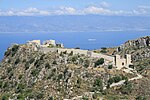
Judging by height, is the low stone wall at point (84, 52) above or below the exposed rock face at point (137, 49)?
above

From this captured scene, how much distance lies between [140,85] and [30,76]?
14.8 metres

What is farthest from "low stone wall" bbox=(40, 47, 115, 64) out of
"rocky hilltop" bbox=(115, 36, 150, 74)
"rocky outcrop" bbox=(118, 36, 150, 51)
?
"rocky outcrop" bbox=(118, 36, 150, 51)

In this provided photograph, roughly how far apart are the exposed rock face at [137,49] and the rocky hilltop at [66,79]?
343 cm

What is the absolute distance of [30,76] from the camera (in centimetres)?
5688

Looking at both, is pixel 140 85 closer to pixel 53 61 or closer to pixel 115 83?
pixel 115 83

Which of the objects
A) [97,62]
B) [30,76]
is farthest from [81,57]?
[30,76]

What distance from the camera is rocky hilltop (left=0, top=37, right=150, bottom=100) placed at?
49781 mm

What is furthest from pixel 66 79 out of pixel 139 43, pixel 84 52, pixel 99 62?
pixel 139 43

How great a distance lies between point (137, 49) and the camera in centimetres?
7138

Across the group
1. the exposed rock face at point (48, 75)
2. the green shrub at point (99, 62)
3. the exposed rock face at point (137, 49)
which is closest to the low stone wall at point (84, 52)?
the exposed rock face at point (48, 75)

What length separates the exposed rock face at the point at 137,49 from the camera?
66.9m

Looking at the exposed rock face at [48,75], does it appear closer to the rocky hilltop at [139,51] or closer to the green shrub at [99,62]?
the green shrub at [99,62]

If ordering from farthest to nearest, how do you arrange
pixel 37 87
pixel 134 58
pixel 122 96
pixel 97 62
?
pixel 134 58 → pixel 97 62 → pixel 37 87 → pixel 122 96

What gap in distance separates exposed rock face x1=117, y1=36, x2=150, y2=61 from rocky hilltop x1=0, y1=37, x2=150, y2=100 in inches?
135
